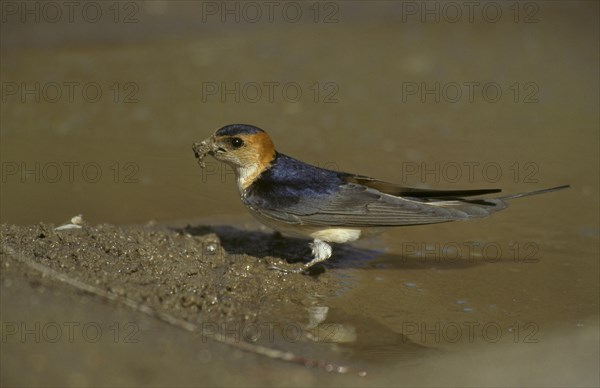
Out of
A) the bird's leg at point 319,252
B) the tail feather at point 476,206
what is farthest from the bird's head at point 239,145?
the tail feather at point 476,206

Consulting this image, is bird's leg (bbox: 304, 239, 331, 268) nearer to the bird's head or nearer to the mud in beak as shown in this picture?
the bird's head

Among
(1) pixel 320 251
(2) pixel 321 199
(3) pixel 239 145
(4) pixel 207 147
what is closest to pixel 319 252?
(1) pixel 320 251

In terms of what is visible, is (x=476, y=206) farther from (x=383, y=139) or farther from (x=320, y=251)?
(x=383, y=139)

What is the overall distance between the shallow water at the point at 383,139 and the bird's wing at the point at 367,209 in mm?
467

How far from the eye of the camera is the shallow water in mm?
5730

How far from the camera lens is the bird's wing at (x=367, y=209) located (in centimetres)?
619

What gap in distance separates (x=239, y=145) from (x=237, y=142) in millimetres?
27

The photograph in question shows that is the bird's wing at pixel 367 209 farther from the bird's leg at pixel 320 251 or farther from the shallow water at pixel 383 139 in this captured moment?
the shallow water at pixel 383 139

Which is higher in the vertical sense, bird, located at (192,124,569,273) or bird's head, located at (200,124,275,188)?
bird's head, located at (200,124,275,188)

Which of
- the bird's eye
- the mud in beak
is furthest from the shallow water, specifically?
the bird's eye

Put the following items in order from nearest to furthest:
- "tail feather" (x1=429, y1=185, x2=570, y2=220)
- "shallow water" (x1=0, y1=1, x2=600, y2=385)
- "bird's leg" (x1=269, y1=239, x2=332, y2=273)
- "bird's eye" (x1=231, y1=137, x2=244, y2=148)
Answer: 1. "shallow water" (x1=0, y1=1, x2=600, y2=385)
2. "tail feather" (x1=429, y1=185, x2=570, y2=220)
3. "bird's leg" (x1=269, y1=239, x2=332, y2=273)
4. "bird's eye" (x1=231, y1=137, x2=244, y2=148)

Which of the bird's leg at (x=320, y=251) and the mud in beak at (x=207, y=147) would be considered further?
the mud in beak at (x=207, y=147)

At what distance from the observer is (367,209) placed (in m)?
6.30

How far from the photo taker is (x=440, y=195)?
640 cm
